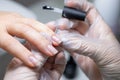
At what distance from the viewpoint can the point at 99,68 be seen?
562 mm

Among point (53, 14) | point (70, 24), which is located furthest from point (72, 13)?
point (53, 14)

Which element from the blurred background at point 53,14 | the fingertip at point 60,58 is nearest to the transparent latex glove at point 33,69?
the fingertip at point 60,58

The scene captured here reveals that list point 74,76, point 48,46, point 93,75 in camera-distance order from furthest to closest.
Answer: point 74,76 → point 93,75 → point 48,46

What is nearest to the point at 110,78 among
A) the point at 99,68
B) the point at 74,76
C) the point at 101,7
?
the point at 99,68

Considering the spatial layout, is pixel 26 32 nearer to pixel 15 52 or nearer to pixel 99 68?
pixel 15 52

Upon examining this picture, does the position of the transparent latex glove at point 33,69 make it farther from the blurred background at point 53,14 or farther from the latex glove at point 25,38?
the blurred background at point 53,14

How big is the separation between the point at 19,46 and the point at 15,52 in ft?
0.05

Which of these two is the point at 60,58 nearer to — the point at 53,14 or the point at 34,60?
the point at 34,60

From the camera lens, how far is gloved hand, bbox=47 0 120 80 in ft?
1.65

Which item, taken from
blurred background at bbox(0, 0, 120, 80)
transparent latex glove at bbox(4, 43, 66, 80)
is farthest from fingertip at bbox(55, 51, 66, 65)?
blurred background at bbox(0, 0, 120, 80)

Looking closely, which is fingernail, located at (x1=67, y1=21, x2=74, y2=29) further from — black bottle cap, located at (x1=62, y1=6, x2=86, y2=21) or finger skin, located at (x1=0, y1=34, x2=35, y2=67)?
finger skin, located at (x1=0, y1=34, x2=35, y2=67)

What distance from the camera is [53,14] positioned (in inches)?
30.5

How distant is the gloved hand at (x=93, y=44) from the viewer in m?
0.50

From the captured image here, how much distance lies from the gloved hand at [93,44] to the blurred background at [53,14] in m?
0.10
